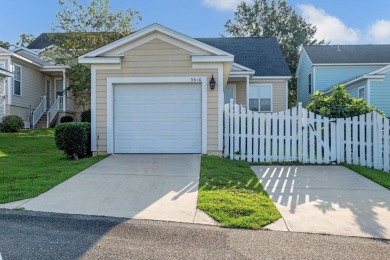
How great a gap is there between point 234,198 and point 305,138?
446 centimetres

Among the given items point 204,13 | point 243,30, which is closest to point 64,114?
point 204,13

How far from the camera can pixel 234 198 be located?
218 inches

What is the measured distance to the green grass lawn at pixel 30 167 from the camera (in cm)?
605

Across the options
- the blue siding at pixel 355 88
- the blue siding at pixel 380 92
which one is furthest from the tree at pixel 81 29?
the blue siding at pixel 380 92

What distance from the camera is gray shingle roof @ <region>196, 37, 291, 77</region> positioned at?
62.0 ft

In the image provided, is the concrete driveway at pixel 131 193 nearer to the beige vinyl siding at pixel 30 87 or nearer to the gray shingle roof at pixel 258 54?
the gray shingle roof at pixel 258 54

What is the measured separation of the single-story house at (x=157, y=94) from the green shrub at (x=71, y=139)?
473 millimetres

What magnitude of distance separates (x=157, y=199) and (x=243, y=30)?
118 ft

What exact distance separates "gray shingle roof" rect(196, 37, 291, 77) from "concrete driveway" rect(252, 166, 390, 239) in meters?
11.4

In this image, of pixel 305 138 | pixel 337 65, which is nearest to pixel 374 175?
pixel 305 138

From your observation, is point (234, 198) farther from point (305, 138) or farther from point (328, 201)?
point (305, 138)

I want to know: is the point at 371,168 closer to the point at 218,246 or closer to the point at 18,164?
the point at 218,246

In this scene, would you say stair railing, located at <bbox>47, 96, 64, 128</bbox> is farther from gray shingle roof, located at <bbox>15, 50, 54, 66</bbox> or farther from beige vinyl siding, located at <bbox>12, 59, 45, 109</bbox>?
gray shingle roof, located at <bbox>15, 50, 54, 66</bbox>

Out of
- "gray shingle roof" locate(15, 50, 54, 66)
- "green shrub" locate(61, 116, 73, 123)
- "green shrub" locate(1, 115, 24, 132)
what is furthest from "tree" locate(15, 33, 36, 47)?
"green shrub" locate(1, 115, 24, 132)
